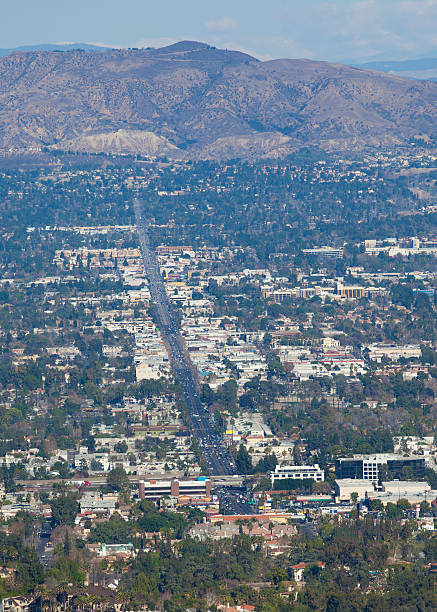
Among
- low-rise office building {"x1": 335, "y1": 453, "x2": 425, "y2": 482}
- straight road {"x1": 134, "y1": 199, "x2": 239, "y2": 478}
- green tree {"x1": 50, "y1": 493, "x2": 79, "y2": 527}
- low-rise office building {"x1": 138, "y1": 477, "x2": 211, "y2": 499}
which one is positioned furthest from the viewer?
straight road {"x1": 134, "y1": 199, "x2": 239, "y2": 478}

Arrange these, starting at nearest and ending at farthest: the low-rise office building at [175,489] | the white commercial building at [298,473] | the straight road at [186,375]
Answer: the low-rise office building at [175,489] → the white commercial building at [298,473] → the straight road at [186,375]

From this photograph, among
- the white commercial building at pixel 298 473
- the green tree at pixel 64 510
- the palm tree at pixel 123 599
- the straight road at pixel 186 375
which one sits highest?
the straight road at pixel 186 375

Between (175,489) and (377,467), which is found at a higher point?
(377,467)

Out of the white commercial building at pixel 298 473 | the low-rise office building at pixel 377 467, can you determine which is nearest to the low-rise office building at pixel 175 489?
the white commercial building at pixel 298 473

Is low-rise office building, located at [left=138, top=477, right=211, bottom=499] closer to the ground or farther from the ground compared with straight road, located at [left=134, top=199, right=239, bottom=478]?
closer to the ground

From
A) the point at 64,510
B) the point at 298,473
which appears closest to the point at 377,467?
the point at 298,473

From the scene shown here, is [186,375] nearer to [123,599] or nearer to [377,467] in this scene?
[377,467]

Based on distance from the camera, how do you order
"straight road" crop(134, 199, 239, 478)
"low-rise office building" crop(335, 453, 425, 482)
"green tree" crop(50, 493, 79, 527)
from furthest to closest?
"straight road" crop(134, 199, 239, 478)
"low-rise office building" crop(335, 453, 425, 482)
"green tree" crop(50, 493, 79, 527)

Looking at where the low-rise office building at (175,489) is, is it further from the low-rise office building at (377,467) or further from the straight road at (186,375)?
the low-rise office building at (377,467)

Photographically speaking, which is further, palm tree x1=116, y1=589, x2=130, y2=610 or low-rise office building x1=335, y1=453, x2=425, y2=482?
low-rise office building x1=335, y1=453, x2=425, y2=482

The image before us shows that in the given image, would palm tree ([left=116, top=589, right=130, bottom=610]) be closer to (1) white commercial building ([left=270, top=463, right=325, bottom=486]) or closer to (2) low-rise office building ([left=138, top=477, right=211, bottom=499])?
(2) low-rise office building ([left=138, top=477, right=211, bottom=499])

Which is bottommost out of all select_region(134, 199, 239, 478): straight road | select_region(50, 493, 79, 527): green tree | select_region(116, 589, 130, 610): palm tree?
select_region(116, 589, 130, 610): palm tree

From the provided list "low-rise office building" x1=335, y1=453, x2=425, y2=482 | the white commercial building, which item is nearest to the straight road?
the white commercial building
